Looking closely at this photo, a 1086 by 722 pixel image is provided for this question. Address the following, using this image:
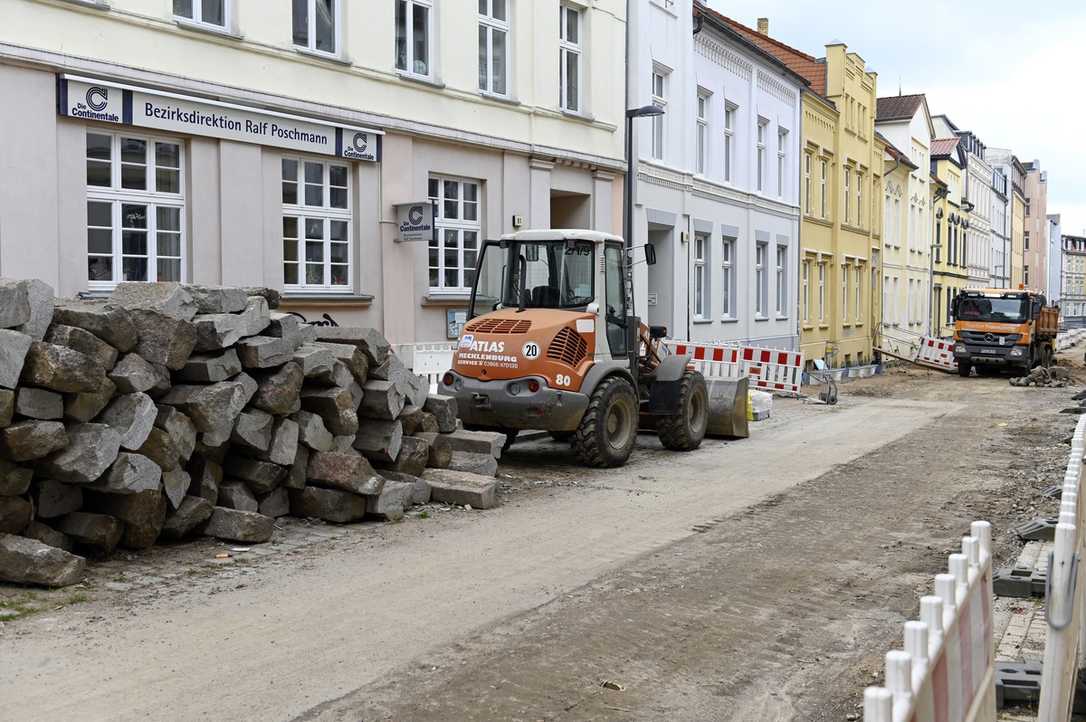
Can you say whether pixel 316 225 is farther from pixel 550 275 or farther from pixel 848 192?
pixel 848 192

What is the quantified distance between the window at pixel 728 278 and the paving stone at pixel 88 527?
2270cm

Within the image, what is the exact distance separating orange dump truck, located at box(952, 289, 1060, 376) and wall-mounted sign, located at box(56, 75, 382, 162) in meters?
23.7

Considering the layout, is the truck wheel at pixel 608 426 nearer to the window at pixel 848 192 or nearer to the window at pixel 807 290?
the window at pixel 807 290

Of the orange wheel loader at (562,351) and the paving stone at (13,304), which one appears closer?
the paving stone at (13,304)

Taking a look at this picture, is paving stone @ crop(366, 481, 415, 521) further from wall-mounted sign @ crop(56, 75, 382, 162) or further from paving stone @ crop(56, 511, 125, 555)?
wall-mounted sign @ crop(56, 75, 382, 162)

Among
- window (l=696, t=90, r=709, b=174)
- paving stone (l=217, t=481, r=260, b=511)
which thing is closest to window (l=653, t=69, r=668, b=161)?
window (l=696, t=90, r=709, b=174)

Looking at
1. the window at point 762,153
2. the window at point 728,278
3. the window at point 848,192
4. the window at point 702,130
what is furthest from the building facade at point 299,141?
the window at point 848,192

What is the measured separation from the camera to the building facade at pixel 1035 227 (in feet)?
366

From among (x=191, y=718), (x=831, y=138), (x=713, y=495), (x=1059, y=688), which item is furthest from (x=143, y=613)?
(x=831, y=138)

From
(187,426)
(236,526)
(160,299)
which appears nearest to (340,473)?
(236,526)

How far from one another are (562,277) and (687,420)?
107 inches

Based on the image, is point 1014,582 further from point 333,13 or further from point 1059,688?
point 333,13

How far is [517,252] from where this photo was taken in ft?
44.1

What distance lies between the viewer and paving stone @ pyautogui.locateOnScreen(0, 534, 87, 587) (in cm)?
699
